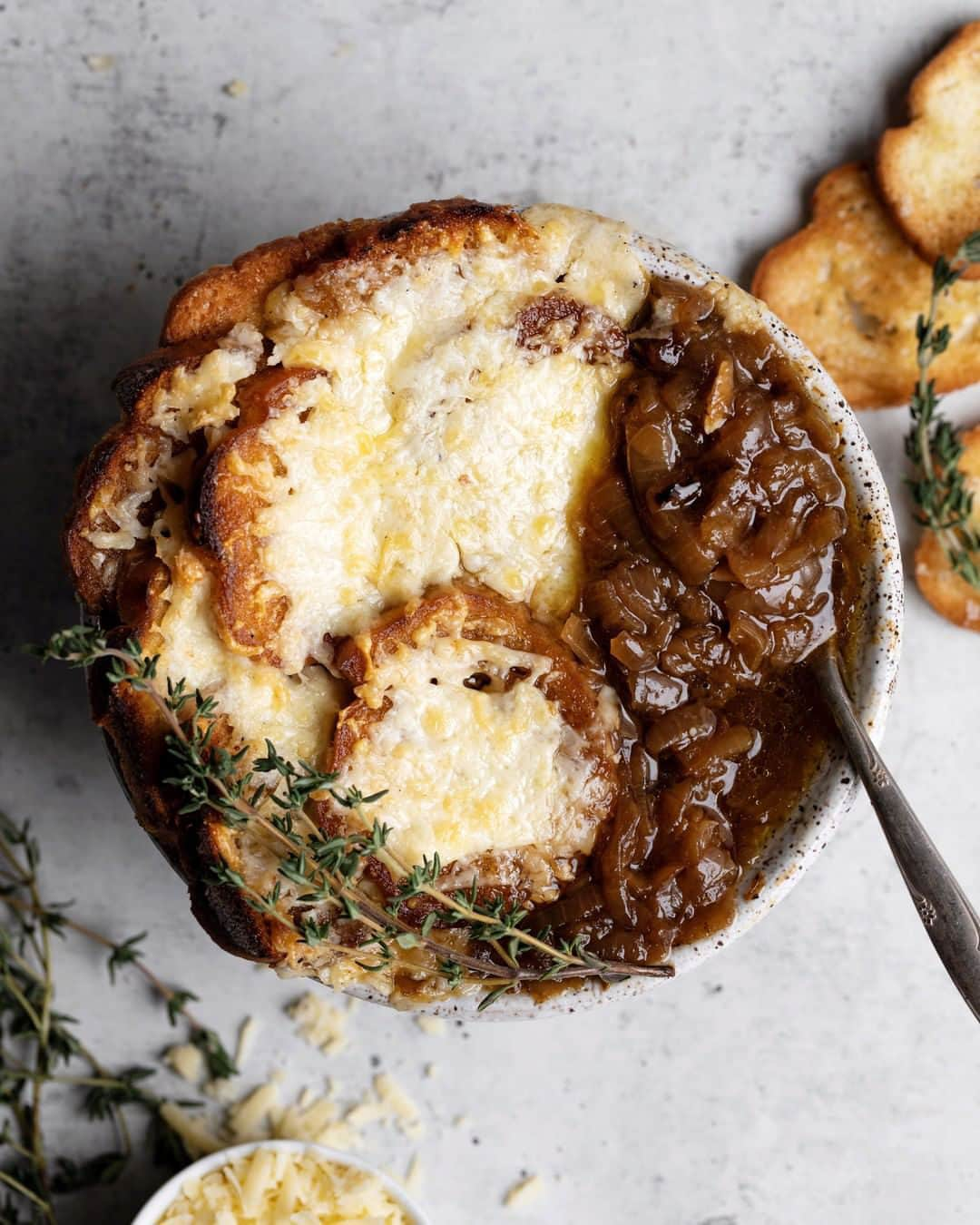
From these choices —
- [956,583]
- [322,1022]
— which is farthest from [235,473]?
[956,583]

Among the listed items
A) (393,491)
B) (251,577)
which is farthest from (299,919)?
(393,491)

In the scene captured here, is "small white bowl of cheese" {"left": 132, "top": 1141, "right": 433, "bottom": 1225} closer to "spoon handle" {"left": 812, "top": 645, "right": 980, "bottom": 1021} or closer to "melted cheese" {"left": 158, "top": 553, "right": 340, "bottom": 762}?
"melted cheese" {"left": 158, "top": 553, "right": 340, "bottom": 762}

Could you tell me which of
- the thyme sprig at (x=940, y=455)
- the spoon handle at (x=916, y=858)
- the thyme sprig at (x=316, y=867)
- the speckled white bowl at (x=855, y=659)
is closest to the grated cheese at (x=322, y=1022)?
the speckled white bowl at (x=855, y=659)

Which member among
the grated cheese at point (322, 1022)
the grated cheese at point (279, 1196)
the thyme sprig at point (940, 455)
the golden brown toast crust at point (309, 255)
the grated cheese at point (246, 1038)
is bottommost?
the grated cheese at point (279, 1196)

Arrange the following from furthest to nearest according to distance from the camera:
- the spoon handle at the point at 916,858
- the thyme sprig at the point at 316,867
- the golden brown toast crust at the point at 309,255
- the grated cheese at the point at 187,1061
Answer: the grated cheese at the point at 187,1061 < the spoon handle at the point at 916,858 < the golden brown toast crust at the point at 309,255 < the thyme sprig at the point at 316,867

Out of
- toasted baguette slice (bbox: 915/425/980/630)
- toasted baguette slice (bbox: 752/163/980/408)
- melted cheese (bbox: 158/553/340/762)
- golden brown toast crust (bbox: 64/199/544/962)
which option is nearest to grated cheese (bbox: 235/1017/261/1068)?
golden brown toast crust (bbox: 64/199/544/962)

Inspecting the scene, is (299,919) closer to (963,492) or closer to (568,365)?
(568,365)

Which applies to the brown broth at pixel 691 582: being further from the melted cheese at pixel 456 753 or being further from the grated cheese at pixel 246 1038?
the grated cheese at pixel 246 1038
